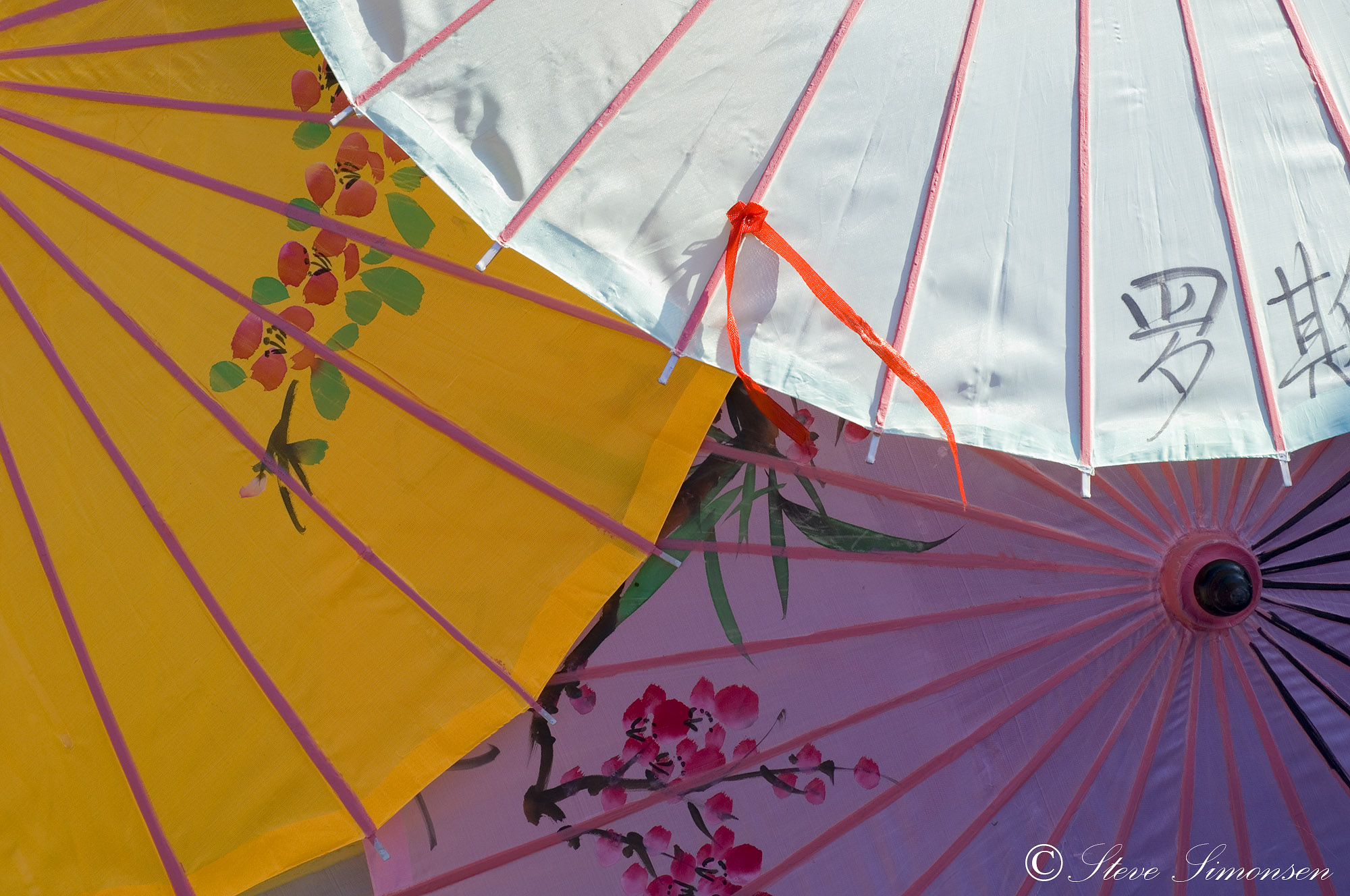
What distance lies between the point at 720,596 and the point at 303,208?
3.08ft

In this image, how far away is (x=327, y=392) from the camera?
1.68 meters

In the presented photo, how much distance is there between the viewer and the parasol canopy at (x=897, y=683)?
5.73ft

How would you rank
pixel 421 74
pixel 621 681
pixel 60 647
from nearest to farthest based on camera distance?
1. pixel 421 74
2. pixel 60 647
3. pixel 621 681

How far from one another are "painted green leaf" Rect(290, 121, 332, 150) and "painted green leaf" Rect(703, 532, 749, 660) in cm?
92

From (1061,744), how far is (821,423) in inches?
27.3

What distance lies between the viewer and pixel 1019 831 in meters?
1.79

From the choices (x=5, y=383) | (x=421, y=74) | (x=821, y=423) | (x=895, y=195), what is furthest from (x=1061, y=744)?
(x=5, y=383)

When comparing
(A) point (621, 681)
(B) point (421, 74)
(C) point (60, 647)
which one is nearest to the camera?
(B) point (421, 74)

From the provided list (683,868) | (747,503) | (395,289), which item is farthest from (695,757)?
(395,289)

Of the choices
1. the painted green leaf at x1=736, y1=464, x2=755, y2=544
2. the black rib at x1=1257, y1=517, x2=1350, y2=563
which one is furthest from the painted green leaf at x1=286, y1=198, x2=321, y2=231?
A: the black rib at x1=1257, y1=517, x2=1350, y2=563

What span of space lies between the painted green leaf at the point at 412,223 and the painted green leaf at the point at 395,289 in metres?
0.06

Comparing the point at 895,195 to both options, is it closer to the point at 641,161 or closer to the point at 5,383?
the point at 641,161

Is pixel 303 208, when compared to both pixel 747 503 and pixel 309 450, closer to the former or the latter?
pixel 309 450

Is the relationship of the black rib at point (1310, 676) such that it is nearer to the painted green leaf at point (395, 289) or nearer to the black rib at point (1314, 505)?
the black rib at point (1314, 505)
